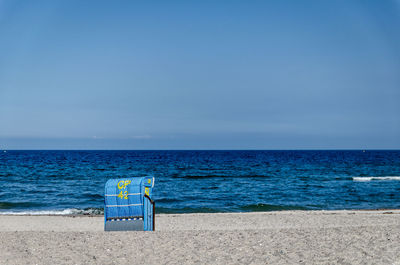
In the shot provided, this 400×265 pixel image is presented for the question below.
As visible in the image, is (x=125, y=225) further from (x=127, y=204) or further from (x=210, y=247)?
(x=210, y=247)

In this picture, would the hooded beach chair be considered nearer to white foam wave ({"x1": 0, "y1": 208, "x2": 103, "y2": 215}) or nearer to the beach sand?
the beach sand

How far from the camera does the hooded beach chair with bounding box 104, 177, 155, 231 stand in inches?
424

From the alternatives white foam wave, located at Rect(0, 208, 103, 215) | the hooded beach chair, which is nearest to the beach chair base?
the hooded beach chair

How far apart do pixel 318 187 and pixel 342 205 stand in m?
7.53

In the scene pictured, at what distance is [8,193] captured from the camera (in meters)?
24.6

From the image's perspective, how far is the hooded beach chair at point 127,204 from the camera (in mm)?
10773

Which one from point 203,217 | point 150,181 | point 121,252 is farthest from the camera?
point 203,217

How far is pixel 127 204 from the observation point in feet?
35.7

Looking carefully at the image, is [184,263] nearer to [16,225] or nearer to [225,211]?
[16,225]

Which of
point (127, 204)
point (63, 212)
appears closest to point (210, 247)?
point (127, 204)

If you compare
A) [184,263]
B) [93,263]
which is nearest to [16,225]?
[93,263]

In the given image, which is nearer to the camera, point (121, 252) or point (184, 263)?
point (184, 263)

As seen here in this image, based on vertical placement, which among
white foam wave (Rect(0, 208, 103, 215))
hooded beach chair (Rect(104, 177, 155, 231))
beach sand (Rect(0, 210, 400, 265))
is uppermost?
hooded beach chair (Rect(104, 177, 155, 231))

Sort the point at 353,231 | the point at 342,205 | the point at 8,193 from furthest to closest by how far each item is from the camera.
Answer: the point at 8,193, the point at 342,205, the point at 353,231
